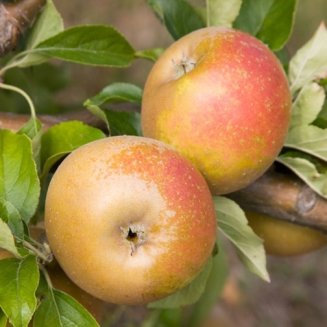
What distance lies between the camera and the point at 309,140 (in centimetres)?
93

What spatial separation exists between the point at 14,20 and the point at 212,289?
78 cm

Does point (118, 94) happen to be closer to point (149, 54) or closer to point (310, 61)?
point (149, 54)

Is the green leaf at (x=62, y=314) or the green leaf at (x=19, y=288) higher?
the green leaf at (x=19, y=288)

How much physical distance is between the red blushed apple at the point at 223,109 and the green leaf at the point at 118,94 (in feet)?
0.34

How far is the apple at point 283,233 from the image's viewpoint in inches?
39.7

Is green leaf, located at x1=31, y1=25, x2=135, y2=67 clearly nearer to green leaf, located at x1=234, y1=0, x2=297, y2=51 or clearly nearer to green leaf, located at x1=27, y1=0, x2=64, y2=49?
green leaf, located at x1=27, y1=0, x2=64, y2=49

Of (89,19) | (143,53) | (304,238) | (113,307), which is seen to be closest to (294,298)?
(113,307)

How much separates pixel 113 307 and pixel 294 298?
1.06 metres

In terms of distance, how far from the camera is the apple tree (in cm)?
80

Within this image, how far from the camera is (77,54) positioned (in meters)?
0.95

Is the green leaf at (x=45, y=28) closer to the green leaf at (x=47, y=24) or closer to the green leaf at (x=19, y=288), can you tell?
the green leaf at (x=47, y=24)

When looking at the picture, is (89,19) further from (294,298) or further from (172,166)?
(172,166)

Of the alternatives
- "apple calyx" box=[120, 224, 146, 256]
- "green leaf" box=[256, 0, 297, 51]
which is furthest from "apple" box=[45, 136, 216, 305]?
"green leaf" box=[256, 0, 297, 51]

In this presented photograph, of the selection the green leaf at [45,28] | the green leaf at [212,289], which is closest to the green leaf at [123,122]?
the green leaf at [45,28]
